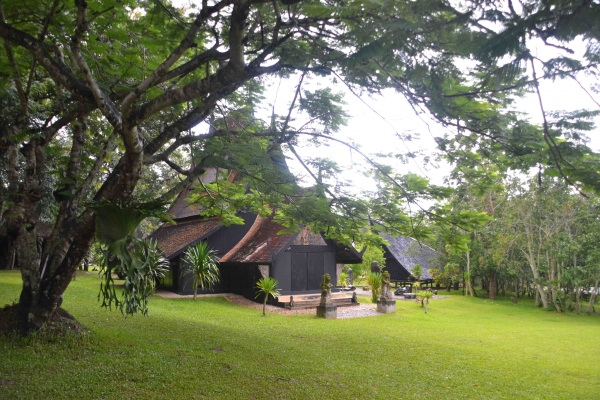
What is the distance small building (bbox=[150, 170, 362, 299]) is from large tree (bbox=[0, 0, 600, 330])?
23.6ft

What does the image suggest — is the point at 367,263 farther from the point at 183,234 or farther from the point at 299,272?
the point at 183,234

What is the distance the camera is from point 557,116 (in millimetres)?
3779

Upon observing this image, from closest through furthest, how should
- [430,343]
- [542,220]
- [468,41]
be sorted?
[468,41] < [430,343] < [542,220]

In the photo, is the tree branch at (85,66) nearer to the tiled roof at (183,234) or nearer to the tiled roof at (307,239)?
the tiled roof at (183,234)

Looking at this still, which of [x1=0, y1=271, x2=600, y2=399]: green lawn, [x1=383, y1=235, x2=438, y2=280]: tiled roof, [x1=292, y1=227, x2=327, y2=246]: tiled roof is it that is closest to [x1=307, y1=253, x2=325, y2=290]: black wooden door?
[x1=292, y1=227, x2=327, y2=246]: tiled roof

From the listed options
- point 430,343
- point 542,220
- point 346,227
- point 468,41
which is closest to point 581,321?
point 542,220

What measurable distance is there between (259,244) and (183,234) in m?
3.59

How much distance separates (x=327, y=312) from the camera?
1323cm

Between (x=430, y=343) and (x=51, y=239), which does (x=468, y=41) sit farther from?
(x=430, y=343)

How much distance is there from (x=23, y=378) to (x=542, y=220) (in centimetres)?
2017

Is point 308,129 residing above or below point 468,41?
above

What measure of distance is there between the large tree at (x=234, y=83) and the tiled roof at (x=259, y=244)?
633 centimetres

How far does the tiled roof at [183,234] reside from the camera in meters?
15.5

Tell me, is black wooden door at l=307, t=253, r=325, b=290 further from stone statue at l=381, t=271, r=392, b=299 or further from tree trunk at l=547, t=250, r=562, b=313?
tree trunk at l=547, t=250, r=562, b=313
